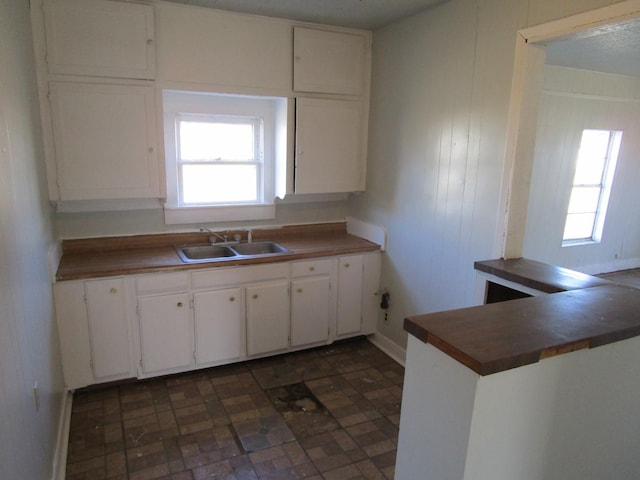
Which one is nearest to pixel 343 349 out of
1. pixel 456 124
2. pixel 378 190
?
pixel 378 190

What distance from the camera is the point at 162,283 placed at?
9.38 ft

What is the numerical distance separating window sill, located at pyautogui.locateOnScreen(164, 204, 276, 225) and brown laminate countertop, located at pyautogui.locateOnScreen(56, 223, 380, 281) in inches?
4.3

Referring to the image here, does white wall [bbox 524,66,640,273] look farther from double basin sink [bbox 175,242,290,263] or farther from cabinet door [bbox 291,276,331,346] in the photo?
double basin sink [bbox 175,242,290,263]

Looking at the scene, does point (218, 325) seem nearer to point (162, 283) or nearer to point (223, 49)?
point (162, 283)

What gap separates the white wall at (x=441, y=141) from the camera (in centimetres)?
240

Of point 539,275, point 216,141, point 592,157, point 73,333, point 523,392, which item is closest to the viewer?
point 523,392

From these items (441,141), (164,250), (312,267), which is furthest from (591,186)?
(164,250)

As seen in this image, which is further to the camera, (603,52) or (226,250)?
(226,250)

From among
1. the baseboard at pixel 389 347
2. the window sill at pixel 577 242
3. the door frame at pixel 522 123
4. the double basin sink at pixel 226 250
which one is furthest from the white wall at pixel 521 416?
the window sill at pixel 577 242

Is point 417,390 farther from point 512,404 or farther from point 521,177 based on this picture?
point 521,177

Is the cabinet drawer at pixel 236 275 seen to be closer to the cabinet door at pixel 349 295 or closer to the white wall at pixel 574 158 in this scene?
the cabinet door at pixel 349 295

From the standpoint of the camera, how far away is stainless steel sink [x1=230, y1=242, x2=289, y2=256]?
3.49 metres

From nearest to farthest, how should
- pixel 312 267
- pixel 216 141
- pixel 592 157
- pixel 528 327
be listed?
1. pixel 528 327
2. pixel 312 267
3. pixel 216 141
4. pixel 592 157

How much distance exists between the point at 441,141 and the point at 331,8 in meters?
1.14
